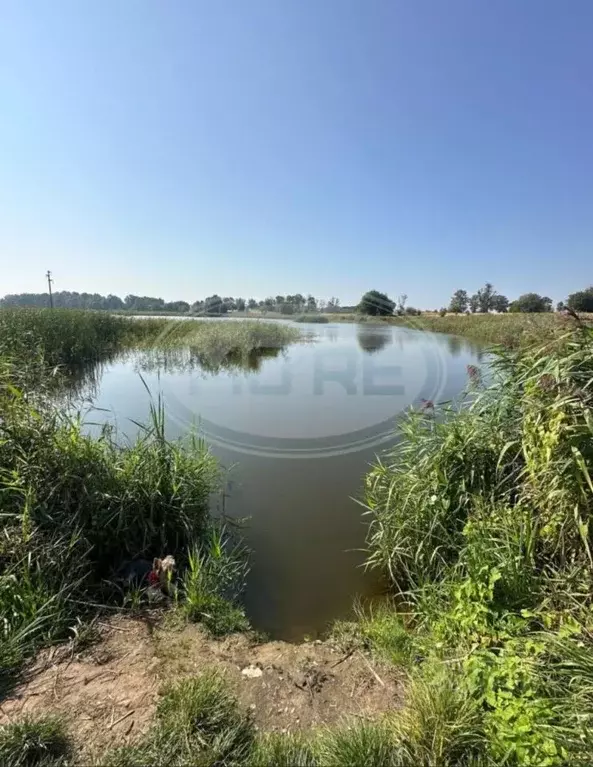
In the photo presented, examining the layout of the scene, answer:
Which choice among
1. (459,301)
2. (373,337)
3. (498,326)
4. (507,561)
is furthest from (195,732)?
(459,301)

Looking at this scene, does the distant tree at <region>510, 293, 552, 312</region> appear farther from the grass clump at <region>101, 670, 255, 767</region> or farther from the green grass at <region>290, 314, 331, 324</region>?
the grass clump at <region>101, 670, 255, 767</region>

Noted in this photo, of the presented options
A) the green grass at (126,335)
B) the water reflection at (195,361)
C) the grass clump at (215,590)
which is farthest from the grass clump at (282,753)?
the water reflection at (195,361)

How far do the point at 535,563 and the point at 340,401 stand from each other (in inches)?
224

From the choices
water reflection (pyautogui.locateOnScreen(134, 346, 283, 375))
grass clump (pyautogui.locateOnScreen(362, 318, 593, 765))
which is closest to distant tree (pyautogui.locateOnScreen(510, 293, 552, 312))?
water reflection (pyautogui.locateOnScreen(134, 346, 283, 375))

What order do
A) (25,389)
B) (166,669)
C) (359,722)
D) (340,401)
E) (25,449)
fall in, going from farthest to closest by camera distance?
1. (340,401)
2. (25,389)
3. (25,449)
4. (166,669)
5. (359,722)

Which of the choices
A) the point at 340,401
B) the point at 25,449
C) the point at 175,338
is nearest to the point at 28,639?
the point at 25,449

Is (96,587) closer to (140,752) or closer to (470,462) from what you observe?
(140,752)

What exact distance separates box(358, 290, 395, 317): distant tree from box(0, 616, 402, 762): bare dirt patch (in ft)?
47.0

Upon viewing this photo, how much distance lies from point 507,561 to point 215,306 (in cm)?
2030

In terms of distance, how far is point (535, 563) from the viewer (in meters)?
1.91

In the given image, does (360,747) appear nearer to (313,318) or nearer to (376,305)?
(376,305)

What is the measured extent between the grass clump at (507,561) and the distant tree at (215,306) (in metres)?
18.7

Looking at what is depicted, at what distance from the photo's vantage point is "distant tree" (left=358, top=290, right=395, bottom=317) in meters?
15.5

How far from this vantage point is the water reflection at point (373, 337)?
14.5 metres
